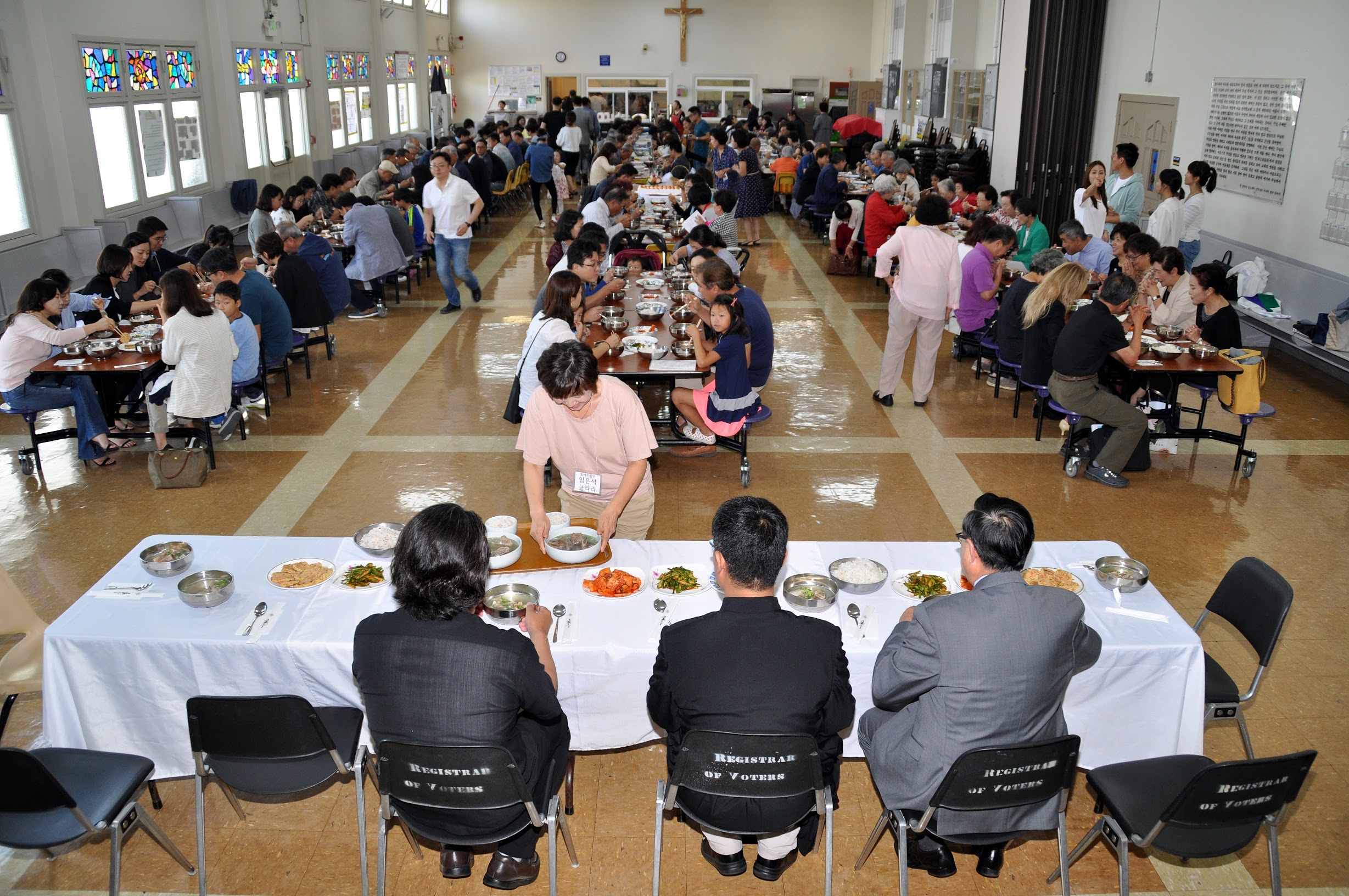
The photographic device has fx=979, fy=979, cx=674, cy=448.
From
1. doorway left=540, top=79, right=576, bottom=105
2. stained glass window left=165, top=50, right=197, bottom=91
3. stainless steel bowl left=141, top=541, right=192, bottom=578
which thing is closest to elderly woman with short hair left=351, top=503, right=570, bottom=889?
stainless steel bowl left=141, top=541, right=192, bottom=578

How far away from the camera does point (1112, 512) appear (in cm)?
540

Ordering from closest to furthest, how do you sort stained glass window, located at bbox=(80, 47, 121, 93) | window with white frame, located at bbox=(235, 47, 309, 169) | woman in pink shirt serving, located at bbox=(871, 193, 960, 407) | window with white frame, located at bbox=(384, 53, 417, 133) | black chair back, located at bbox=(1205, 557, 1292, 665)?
black chair back, located at bbox=(1205, 557, 1292, 665), woman in pink shirt serving, located at bbox=(871, 193, 960, 407), stained glass window, located at bbox=(80, 47, 121, 93), window with white frame, located at bbox=(235, 47, 309, 169), window with white frame, located at bbox=(384, 53, 417, 133)

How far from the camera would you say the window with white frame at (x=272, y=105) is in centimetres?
1321

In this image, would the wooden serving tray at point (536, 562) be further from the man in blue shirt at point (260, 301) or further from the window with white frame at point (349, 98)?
the window with white frame at point (349, 98)

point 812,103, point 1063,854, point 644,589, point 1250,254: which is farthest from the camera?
point 812,103

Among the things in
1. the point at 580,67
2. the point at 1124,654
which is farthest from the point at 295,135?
the point at 1124,654

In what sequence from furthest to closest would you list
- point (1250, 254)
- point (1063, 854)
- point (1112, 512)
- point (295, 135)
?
point (295, 135) < point (1250, 254) < point (1112, 512) < point (1063, 854)

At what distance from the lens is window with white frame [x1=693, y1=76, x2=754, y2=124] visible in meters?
24.5

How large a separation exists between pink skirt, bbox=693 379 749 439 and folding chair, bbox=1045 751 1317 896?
300cm

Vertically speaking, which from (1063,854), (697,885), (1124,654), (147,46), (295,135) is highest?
(147,46)

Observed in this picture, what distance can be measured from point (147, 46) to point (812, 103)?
54.5ft

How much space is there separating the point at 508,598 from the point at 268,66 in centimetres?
1335

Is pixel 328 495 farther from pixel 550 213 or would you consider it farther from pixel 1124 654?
pixel 550 213

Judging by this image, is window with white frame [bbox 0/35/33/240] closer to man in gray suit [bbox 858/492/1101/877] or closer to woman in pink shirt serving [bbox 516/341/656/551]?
woman in pink shirt serving [bbox 516/341/656/551]
